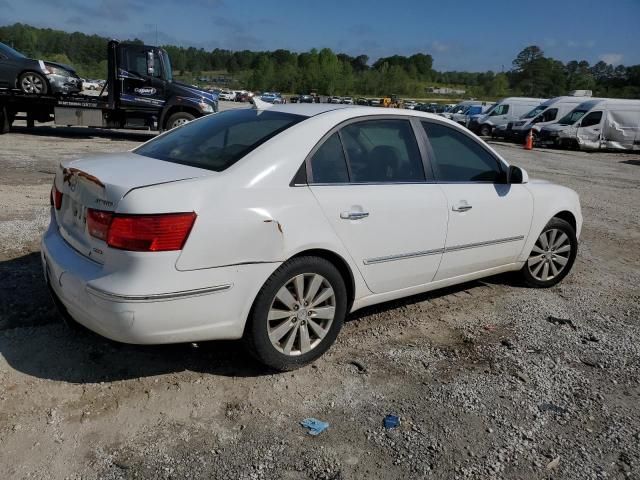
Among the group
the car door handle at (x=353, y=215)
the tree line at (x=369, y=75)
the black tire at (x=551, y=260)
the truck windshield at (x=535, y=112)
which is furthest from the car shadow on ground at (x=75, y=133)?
the tree line at (x=369, y=75)

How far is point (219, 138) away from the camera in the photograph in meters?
3.61

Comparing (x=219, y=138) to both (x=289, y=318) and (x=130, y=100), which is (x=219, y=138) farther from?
(x=130, y=100)

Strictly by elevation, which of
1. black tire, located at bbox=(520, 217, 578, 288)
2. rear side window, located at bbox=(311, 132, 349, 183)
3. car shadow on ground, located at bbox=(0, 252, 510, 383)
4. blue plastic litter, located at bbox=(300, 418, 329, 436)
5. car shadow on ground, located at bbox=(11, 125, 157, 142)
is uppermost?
rear side window, located at bbox=(311, 132, 349, 183)

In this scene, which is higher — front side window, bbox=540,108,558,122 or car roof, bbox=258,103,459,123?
car roof, bbox=258,103,459,123

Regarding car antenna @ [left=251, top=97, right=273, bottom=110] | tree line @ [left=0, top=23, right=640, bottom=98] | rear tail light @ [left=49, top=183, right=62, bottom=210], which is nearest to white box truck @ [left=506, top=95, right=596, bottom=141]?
car antenna @ [left=251, top=97, right=273, bottom=110]

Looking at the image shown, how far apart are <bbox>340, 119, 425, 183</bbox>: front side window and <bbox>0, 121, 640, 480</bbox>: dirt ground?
3.70 ft

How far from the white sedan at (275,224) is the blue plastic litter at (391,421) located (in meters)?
0.66

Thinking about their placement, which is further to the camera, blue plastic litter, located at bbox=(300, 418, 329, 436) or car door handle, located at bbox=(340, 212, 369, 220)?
car door handle, located at bbox=(340, 212, 369, 220)

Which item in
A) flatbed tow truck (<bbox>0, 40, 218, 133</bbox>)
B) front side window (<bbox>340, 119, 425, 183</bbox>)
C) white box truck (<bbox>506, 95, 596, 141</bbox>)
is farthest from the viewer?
white box truck (<bbox>506, 95, 596, 141</bbox>)

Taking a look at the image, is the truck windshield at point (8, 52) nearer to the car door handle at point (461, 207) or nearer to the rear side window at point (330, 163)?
the rear side window at point (330, 163)

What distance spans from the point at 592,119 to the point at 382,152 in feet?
79.2

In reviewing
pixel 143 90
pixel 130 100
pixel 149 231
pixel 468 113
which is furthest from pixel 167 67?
pixel 468 113

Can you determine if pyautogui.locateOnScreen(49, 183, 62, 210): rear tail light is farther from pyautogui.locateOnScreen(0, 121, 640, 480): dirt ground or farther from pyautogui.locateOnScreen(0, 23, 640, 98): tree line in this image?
pyautogui.locateOnScreen(0, 23, 640, 98): tree line

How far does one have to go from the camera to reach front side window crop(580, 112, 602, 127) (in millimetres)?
24422
